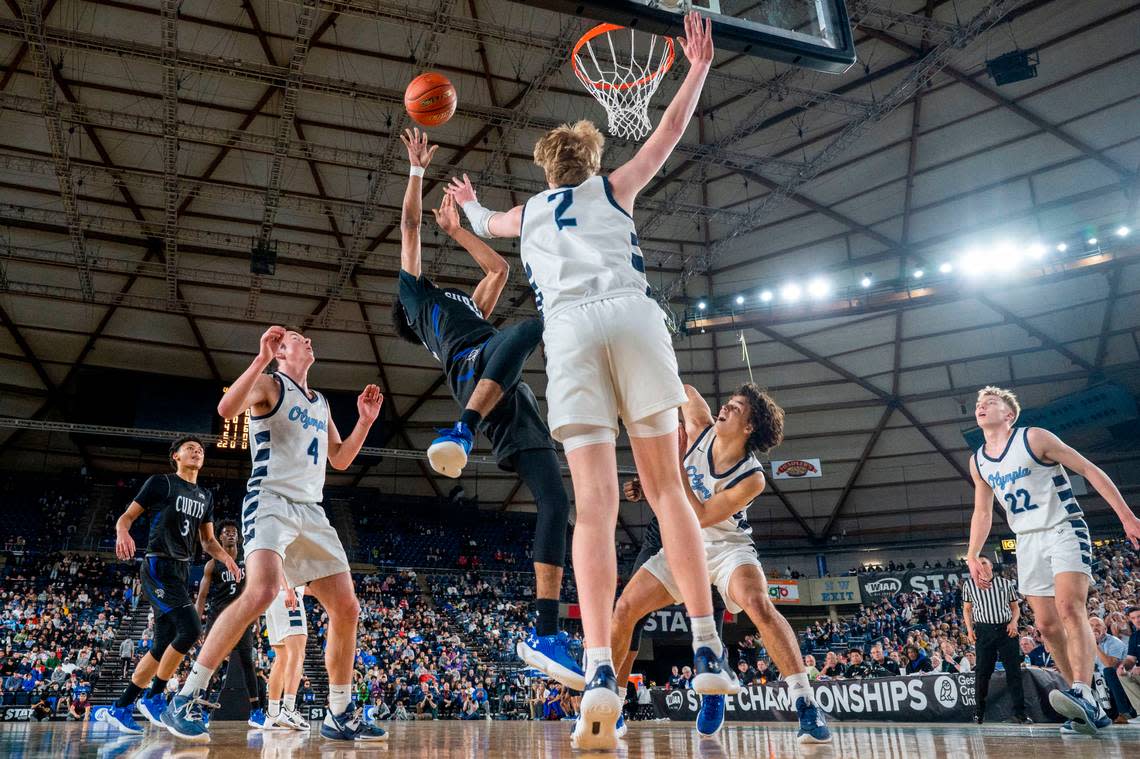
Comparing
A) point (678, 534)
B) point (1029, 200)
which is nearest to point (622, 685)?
point (678, 534)

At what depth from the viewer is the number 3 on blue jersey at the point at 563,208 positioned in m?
2.97

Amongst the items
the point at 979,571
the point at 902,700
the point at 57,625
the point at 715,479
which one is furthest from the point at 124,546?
the point at 57,625

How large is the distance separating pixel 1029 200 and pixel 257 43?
16665 mm

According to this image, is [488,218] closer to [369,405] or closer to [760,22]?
[369,405]

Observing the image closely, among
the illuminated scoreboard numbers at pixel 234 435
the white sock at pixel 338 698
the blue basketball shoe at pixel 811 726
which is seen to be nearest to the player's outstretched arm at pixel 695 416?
the blue basketball shoe at pixel 811 726

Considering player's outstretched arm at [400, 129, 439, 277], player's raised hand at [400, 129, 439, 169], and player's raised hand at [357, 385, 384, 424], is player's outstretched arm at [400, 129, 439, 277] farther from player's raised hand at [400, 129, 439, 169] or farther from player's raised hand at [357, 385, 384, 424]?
player's raised hand at [357, 385, 384, 424]

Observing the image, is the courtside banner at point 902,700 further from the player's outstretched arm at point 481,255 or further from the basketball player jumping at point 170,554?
the basketball player jumping at point 170,554

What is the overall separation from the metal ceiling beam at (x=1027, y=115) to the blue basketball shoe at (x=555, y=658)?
47.8ft

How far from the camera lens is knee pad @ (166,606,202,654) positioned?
215 inches

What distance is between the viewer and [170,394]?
2325cm

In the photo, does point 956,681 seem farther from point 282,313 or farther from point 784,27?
point 282,313

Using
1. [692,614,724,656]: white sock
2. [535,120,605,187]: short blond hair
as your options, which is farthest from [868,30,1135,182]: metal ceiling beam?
[692,614,724,656]: white sock

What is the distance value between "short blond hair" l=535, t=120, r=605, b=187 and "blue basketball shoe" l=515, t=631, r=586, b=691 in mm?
1744

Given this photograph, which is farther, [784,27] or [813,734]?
[784,27]
